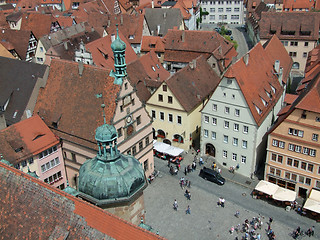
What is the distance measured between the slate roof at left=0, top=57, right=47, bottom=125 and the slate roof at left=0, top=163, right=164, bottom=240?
24.3 m

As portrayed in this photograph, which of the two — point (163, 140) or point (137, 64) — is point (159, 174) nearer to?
point (163, 140)

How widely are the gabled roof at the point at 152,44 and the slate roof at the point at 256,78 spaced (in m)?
24.3

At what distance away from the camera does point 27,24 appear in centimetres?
8375

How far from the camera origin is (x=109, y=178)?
1862 centimetres

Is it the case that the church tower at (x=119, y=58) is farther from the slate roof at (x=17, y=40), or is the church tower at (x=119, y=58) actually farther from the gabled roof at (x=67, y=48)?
the slate roof at (x=17, y=40)

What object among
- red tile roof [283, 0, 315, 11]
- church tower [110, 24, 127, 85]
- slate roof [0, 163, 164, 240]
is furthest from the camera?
red tile roof [283, 0, 315, 11]

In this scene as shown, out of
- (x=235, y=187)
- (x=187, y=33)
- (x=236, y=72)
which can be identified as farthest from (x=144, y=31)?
(x=235, y=187)

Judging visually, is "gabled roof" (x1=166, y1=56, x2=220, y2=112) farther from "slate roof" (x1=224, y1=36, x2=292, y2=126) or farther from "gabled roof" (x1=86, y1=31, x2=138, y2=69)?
"gabled roof" (x1=86, y1=31, x2=138, y2=69)

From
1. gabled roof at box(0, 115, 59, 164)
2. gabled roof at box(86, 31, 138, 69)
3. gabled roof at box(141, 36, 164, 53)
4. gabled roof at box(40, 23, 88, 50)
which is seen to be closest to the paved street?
gabled roof at box(0, 115, 59, 164)

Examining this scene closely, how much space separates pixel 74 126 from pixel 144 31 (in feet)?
142

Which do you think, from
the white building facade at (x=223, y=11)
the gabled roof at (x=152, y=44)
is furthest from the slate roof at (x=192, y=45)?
the white building facade at (x=223, y=11)

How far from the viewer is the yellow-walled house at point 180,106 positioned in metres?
49.7

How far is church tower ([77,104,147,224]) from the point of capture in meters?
18.7

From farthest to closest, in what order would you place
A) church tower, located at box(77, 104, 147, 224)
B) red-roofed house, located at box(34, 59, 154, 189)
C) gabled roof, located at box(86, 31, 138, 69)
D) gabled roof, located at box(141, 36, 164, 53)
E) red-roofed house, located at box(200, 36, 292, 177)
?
gabled roof, located at box(141, 36, 164, 53) → gabled roof, located at box(86, 31, 138, 69) → red-roofed house, located at box(200, 36, 292, 177) → red-roofed house, located at box(34, 59, 154, 189) → church tower, located at box(77, 104, 147, 224)
